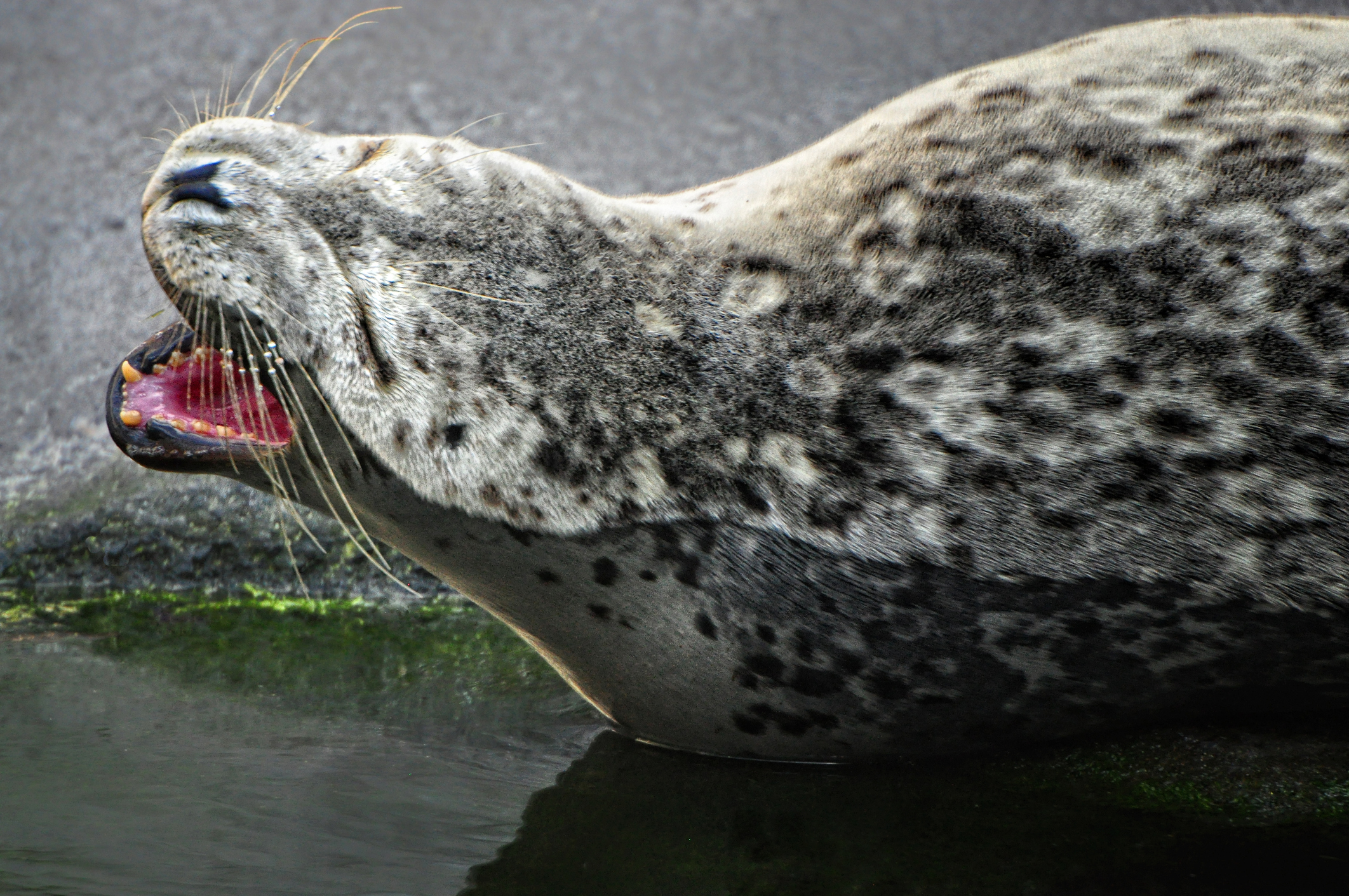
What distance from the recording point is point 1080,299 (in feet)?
8.14

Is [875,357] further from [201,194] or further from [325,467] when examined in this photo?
[201,194]

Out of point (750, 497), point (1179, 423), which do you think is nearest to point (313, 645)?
point (750, 497)

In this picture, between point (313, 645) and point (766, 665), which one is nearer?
point (766, 665)

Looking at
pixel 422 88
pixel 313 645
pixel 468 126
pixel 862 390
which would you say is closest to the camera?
pixel 862 390

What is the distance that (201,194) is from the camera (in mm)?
2752

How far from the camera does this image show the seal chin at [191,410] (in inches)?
109

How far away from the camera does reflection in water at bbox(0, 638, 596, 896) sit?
2453 mm

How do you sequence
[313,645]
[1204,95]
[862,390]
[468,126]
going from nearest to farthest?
[862,390], [1204,95], [468,126], [313,645]

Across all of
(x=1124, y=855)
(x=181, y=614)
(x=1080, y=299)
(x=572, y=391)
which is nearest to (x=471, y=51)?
(x=181, y=614)

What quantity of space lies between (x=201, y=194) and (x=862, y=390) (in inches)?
56.1

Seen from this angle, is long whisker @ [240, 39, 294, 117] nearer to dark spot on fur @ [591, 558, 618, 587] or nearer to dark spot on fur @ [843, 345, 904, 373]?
dark spot on fur @ [591, 558, 618, 587]

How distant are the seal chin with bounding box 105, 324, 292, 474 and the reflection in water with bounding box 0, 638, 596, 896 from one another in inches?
26.2

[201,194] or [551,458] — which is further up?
[201,194]

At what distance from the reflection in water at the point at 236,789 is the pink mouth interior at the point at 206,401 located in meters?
0.74
